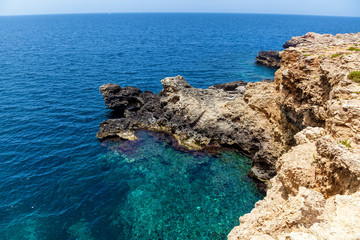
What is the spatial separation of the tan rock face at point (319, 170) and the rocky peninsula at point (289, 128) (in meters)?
0.04

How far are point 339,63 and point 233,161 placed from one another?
53.9ft

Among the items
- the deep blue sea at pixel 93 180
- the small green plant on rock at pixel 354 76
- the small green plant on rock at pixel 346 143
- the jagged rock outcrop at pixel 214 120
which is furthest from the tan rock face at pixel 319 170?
the deep blue sea at pixel 93 180

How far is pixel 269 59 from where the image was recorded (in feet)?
247

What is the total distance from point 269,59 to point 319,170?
71929 millimetres

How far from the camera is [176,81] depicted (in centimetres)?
3697

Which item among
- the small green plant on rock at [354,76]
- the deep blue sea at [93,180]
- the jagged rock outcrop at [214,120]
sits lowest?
the deep blue sea at [93,180]

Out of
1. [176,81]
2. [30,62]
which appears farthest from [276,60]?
[30,62]

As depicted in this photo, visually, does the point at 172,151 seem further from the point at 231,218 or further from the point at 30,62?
the point at 30,62

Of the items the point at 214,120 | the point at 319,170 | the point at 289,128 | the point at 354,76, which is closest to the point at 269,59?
the point at 214,120

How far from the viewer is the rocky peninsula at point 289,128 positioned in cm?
910

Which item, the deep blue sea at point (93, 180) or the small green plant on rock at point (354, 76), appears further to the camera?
the deep blue sea at point (93, 180)

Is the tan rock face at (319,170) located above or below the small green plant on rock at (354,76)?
below

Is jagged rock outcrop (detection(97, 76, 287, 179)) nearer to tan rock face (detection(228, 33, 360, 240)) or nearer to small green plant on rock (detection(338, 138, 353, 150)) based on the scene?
tan rock face (detection(228, 33, 360, 240))

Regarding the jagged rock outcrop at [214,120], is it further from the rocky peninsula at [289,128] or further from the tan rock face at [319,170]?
the tan rock face at [319,170]
